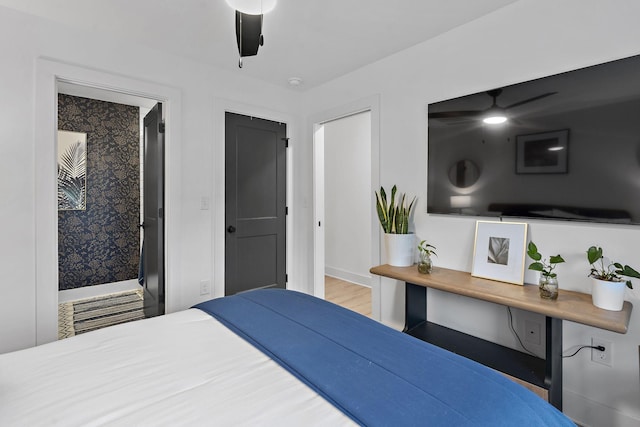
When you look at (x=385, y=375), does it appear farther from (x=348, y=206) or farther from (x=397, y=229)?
(x=348, y=206)

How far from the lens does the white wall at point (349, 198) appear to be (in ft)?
14.5

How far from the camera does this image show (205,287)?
9.48ft

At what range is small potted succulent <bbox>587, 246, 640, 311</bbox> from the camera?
146 cm

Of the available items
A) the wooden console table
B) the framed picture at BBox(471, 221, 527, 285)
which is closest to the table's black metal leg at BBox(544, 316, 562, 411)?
the wooden console table

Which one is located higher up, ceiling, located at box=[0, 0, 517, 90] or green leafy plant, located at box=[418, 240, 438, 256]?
ceiling, located at box=[0, 0, 517, 90]

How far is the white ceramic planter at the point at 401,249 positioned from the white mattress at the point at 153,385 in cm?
143

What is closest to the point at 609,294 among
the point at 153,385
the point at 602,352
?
the point at 602,352

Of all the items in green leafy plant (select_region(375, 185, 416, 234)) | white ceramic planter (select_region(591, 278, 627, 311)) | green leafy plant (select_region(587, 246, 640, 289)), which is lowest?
white ceramic planter (select_region(591, 278, 627, 311))

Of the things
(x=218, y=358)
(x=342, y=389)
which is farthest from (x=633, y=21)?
→ (x=218, y=358)

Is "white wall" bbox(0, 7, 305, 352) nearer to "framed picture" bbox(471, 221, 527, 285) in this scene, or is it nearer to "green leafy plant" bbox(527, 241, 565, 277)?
"framed picture" bbox(471, 221, 527, 285)

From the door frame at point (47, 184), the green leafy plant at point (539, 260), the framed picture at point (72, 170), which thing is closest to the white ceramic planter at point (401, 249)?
the green leafy plant at point (539, 260)

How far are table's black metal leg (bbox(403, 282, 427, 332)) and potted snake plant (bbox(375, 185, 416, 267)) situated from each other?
0.63ft

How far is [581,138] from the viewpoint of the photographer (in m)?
1.69

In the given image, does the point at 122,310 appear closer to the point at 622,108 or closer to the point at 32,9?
the point at 32,9
